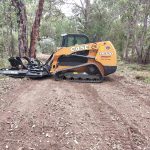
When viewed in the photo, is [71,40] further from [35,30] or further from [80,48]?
[35,30]

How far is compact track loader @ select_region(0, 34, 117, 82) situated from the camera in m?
9.69

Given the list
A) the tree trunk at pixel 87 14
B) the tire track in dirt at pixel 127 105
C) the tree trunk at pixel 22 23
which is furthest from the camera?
the tree trunk at pixel 87 14

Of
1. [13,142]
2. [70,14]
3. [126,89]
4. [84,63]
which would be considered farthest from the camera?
[70,14]

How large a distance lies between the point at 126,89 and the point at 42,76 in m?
2.97

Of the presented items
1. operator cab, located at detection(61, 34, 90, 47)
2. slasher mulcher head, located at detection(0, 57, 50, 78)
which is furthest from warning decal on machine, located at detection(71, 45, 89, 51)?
slasher mulcher head, located at detection(0, 57, 50, 78)

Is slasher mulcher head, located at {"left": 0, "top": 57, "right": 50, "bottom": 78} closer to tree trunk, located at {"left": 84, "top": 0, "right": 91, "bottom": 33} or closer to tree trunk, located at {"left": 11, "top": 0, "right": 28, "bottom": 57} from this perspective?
tree trunk, located at {"left": 11, "top": 0, "right": 28, "bottom": 57}

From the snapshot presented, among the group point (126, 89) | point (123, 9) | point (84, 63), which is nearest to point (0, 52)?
point (123, 9)

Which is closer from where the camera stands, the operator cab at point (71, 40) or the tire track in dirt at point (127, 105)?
the tire track in dirt at point (127, 105)

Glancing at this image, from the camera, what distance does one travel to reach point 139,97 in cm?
761

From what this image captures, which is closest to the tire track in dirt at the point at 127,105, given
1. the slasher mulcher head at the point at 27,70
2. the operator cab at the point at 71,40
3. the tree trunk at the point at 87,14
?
the operator cab at the point at 71,40

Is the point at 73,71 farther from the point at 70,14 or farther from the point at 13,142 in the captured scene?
the point at 70,14

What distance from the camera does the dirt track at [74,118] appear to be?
15.5ft

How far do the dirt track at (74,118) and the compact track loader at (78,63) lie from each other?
1288mm

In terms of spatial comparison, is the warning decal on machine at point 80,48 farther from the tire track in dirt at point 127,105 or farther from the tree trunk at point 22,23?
the tree trunk at point 22,23
